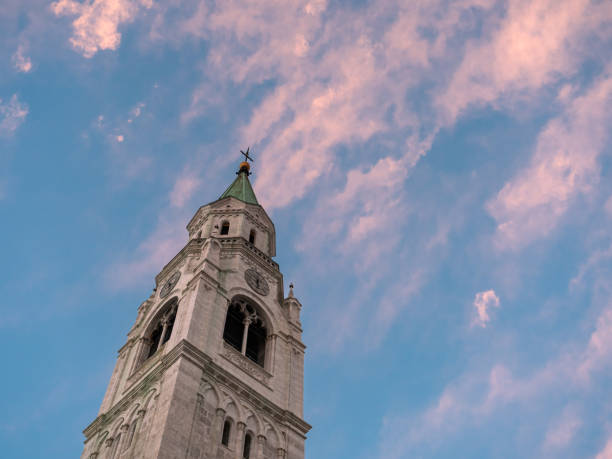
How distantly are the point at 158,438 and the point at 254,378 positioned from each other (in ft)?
35.2

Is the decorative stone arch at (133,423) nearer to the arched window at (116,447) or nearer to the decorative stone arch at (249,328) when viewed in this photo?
the arched window at (116,447)

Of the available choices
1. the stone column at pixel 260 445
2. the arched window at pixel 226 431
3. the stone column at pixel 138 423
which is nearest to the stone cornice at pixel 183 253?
the stone column at pixel 138 423

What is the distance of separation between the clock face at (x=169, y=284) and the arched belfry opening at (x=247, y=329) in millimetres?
5821

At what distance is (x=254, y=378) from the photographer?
43281 millimetres

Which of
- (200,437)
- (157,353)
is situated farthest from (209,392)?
(157,353)

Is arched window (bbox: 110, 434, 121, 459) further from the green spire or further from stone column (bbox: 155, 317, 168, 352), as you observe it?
the green spire

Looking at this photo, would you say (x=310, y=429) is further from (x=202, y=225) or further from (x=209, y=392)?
(x=202, y=225)

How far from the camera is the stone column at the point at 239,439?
36931 millimetres

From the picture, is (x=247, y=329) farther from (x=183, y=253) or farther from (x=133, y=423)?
Answer: (x=133, y=423)

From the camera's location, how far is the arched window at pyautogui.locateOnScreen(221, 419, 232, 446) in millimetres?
37125

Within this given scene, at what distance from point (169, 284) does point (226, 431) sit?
1767 cm

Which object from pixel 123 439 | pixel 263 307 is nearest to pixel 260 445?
pixel 123 439

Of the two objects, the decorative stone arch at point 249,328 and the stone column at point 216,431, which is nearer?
the stone column at point 216,431

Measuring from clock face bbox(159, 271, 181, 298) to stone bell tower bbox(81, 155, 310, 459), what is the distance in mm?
144
